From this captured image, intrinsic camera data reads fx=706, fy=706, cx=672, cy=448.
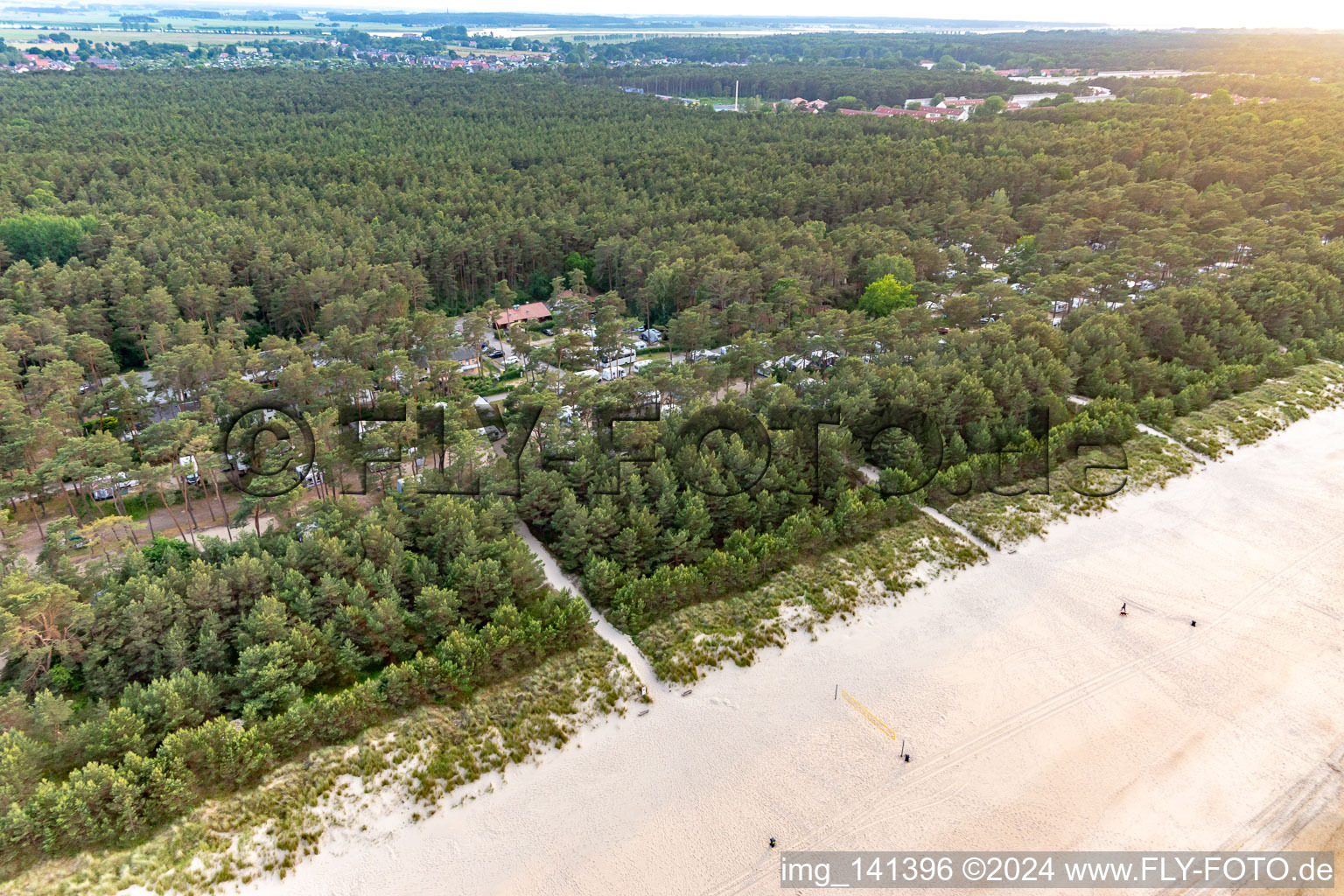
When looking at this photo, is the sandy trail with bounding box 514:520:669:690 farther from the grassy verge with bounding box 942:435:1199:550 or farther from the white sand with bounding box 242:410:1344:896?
the grassy verge with bounding box 942:435:1199:550

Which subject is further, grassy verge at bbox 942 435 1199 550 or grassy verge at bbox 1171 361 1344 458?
grassy verge at bbox 1171 361 1344 458

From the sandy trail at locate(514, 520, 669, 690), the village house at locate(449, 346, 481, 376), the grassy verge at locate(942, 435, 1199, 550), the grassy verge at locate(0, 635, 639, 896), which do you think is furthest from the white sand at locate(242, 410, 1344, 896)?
the village house at locate(449, 346, 481, 376)

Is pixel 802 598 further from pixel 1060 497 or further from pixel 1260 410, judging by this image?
pixel 1260 410

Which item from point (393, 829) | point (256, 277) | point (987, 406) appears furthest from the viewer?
point (256, 277)

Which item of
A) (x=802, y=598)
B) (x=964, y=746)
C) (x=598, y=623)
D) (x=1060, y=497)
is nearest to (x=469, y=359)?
(x=598, y=623)

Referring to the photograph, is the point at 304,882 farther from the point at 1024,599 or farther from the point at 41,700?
the point at 1024,599

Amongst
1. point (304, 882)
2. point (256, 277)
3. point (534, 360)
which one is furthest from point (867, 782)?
point (256, 277)
